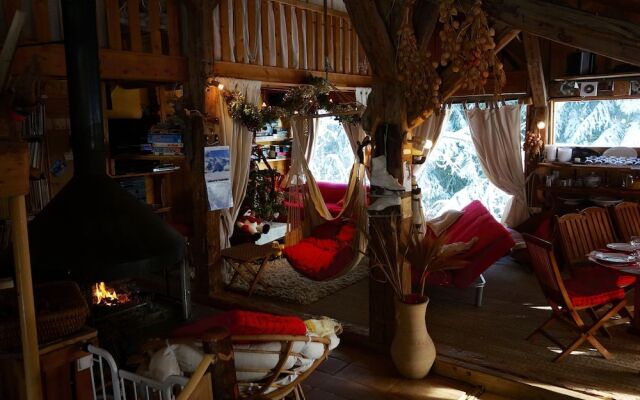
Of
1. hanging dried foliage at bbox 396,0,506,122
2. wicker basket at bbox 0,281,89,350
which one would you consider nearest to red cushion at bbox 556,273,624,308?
hanging dried foliage at bbox 396,0,506,122

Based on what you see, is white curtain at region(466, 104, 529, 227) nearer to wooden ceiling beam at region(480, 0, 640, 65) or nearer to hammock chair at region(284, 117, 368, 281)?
hammock chair at region(284, 117, 368, 281)

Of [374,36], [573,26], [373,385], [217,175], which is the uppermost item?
[374,36]

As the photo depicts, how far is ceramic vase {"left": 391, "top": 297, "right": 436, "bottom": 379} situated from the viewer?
348 centimetres

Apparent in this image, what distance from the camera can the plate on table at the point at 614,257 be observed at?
3.80 meters

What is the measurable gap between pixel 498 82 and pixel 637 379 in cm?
208

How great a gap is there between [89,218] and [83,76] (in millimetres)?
653

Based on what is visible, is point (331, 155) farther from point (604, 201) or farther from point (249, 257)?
point (604, 201)

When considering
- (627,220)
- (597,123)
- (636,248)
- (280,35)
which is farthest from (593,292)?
(280,35)

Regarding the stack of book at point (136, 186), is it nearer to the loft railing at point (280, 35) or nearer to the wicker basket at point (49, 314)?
the loft railing at point (280, 35)

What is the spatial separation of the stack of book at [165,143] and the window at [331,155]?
11.8 feet

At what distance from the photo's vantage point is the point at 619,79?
593cm

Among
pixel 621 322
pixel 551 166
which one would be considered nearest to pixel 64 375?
pixel 621 322

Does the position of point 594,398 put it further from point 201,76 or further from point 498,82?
point 201,76

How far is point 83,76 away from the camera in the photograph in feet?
7.88
